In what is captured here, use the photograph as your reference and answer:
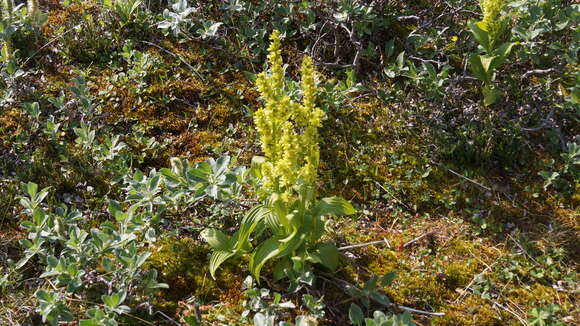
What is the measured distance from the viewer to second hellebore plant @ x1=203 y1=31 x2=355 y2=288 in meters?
2.82

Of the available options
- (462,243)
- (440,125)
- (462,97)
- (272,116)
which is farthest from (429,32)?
(272,116)

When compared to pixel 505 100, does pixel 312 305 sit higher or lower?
lower

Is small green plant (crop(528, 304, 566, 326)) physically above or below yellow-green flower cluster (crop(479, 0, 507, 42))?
below

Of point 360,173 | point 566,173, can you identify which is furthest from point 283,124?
point 566,173

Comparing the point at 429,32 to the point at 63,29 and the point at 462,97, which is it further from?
the point at 63,29

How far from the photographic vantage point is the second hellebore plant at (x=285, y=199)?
2.82 metres

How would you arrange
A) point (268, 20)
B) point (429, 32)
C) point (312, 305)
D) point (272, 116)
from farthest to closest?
point (268, 20) < point (429, 32) < point (312, 305) < point (272, 116)

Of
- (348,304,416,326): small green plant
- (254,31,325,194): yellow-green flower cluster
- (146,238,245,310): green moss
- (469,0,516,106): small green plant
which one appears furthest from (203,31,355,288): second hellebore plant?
(469,0,516,106): small green plant

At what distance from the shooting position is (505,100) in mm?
4457

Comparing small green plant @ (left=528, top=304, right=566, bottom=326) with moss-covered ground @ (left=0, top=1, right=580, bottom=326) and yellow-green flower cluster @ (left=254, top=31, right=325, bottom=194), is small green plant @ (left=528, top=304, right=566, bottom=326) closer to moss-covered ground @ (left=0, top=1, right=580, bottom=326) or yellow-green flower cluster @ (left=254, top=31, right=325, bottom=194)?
moss-covered ground @ (left=0, top=1, right=580, bottom=326)

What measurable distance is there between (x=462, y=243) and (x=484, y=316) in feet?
1.81

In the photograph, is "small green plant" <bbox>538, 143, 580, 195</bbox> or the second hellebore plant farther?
"small green plant" <bbox>538, 143, 580, 195</bbox>

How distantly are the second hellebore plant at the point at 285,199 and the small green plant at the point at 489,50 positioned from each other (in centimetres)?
188

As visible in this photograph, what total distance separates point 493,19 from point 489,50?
0.82ft
